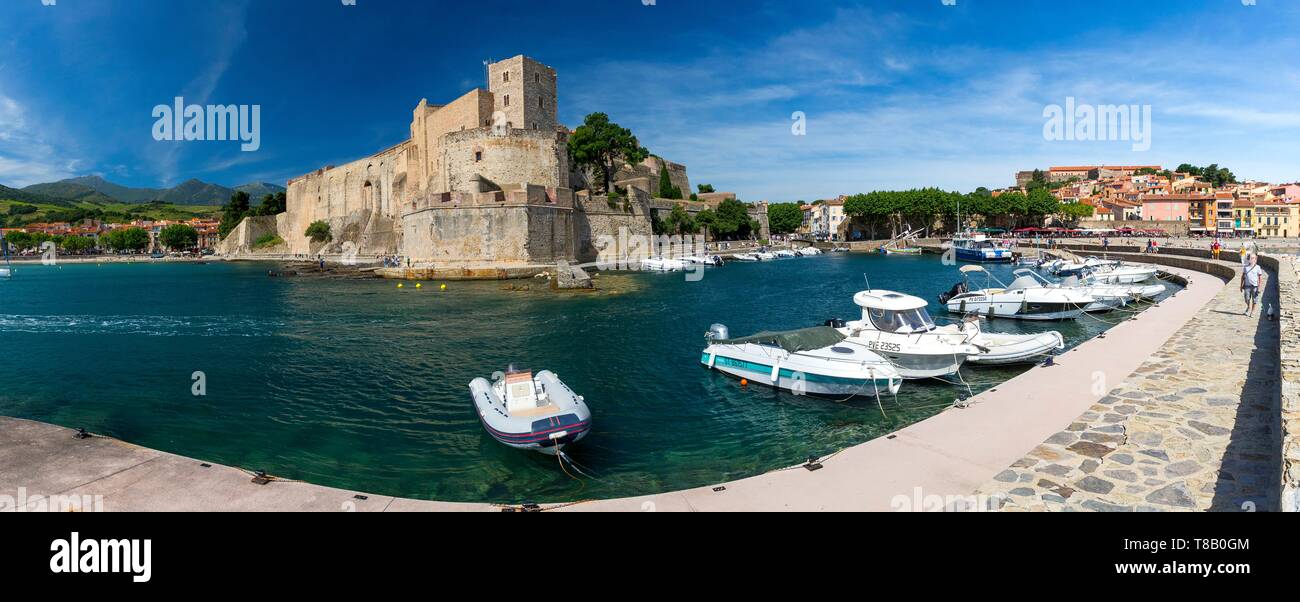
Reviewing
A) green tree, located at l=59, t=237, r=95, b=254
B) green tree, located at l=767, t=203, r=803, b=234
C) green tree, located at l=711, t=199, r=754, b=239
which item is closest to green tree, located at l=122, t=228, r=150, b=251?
green tree, located at l=59, t=237, r=95, b=254

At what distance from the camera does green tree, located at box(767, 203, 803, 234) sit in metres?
83.9

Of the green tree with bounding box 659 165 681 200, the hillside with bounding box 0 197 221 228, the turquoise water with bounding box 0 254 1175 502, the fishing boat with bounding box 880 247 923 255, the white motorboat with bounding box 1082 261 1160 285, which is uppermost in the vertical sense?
the hillside with bounding box 0 197 221 228

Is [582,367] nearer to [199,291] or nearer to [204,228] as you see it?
[199,291]

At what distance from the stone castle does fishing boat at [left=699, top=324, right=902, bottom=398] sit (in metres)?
25.5

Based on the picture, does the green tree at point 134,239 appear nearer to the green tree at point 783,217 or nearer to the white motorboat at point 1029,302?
the green tree at point 783,217

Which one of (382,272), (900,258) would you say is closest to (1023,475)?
(382,272)

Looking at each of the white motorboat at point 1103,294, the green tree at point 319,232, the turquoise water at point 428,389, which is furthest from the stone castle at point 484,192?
the white motorboat at point 1103,294

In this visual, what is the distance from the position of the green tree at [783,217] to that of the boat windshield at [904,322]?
72.5m

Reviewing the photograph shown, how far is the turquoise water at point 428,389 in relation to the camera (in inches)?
307

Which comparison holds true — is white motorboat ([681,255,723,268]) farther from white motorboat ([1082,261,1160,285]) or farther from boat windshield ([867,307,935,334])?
boat windshield ([867,307,935,334])

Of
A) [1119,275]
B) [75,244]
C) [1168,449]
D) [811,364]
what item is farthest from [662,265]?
[75,244]

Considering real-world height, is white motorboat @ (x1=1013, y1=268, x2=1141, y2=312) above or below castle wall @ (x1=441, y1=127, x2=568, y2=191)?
below

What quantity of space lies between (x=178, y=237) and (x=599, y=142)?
248 feet
